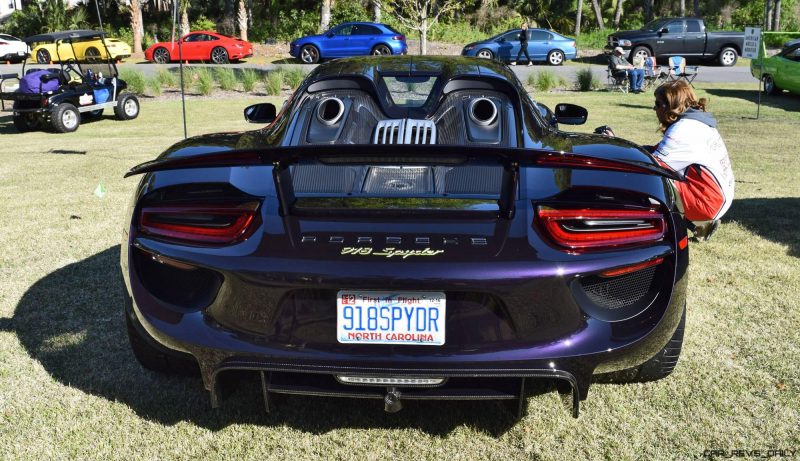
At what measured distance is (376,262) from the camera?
2359 millimetres

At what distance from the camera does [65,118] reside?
13.4 meters

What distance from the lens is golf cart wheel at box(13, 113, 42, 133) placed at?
43.9 ft

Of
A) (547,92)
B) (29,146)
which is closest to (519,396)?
(29,146)

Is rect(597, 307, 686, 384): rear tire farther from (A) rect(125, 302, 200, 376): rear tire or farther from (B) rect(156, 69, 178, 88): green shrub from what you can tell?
(B) rect(156, 69, 178, 88): green shrub

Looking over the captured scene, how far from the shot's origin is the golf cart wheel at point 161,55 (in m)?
30.3

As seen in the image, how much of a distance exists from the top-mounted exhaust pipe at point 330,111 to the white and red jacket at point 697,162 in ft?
8.17

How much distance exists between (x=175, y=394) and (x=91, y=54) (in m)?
13.8

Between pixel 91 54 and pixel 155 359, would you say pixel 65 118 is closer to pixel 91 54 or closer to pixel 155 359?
pixel 91 54

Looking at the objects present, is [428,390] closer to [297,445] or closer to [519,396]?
[519,396]

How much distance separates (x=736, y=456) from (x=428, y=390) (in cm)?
116

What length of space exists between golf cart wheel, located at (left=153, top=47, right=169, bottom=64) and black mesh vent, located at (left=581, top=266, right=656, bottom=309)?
3041 centimetres

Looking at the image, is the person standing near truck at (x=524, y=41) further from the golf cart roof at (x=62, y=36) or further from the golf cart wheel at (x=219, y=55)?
the golf cart roof at (x=62, y=36)

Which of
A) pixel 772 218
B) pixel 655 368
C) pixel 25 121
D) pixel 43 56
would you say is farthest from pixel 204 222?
pixel 43 56

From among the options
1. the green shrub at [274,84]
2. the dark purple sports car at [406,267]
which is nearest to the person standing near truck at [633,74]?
the green shrub at [274,84]
